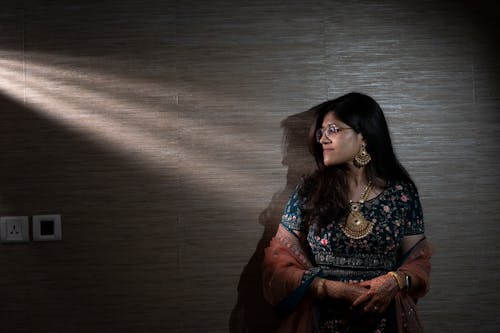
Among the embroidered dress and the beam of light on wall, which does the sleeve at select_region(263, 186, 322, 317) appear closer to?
the embroidered dress

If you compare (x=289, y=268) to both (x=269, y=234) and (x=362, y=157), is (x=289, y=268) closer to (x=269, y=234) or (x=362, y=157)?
(x=269, y=234)

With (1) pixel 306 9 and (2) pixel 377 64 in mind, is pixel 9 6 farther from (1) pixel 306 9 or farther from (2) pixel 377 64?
(2) pixel 377 64

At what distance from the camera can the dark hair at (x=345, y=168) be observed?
1776mm

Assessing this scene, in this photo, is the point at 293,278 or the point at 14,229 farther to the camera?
the point at 14,229

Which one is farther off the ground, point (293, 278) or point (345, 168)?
point (345, 168)

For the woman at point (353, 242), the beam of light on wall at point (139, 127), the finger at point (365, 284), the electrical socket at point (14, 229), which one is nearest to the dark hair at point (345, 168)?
the woman at point (353, 242)

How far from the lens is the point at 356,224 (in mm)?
1735

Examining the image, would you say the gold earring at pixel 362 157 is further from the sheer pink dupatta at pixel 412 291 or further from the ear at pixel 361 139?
the sheer pink dupatta at pixel 412 291

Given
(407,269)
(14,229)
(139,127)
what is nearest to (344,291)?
(407,269)

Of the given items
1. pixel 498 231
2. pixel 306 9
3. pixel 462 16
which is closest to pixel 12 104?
pixel 306 9

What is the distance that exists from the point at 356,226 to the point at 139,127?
3.16ft

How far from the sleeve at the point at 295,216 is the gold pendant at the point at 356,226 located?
0.17 meters

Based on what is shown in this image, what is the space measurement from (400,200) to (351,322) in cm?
45

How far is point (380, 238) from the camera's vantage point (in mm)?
1722
